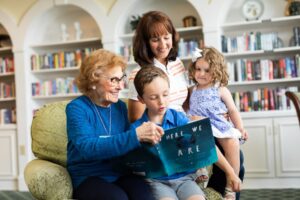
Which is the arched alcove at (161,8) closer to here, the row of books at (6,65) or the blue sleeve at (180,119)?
the row of books at (6,65)

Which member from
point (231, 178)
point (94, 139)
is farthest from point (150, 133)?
point (231, 178)

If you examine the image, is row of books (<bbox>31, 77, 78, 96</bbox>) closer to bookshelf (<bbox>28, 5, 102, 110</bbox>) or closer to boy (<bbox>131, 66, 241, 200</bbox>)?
bookshelf (<bbox>28, 5, 102, 110</bbox>)

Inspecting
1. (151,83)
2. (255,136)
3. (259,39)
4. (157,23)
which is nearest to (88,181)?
(151,83)

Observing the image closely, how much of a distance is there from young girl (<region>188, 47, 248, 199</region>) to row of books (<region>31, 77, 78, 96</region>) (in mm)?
3363

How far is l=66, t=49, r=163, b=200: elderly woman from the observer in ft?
6.13

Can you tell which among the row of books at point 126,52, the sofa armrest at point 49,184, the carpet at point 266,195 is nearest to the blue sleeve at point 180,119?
the sofa armrest at point 49,184

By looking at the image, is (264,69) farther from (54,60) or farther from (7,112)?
(7,112)

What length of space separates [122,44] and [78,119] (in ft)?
11.9

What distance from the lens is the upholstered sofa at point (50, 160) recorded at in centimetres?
208

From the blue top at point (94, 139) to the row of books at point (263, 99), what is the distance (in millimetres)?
3060

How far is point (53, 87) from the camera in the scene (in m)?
5.78

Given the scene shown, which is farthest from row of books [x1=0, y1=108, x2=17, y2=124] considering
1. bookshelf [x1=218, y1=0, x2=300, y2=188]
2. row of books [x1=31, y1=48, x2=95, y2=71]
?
bookshelf [x1=218, y1=0, x2=300, y2=188]

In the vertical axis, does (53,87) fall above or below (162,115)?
above

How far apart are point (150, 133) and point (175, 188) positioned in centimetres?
38
